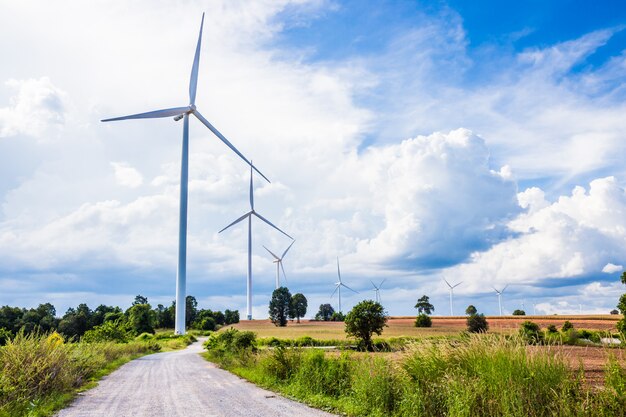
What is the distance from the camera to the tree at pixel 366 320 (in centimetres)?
4166

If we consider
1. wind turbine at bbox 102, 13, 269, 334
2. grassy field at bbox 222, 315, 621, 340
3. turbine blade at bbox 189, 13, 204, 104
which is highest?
turbine blade at bbox 189, 13, 204, 104

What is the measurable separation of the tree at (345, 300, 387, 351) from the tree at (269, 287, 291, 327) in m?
79.7

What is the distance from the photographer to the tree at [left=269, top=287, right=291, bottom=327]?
395 feet

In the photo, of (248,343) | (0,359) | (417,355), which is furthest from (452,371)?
(248,343)

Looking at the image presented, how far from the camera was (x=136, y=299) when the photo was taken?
511 feet

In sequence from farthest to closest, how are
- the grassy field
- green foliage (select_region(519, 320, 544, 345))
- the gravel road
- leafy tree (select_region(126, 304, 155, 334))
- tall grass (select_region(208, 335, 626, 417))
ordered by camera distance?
leafy tree (select_region(126, 304, 155, 334)) < the grassy field < the gravel road < green foliage (select_region(519, 320, 544, 345)) < tall grass (select_region(208, 335, 626, 417))

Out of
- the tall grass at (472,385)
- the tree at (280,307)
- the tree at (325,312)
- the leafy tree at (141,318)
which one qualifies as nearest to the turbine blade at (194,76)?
the leafy tree at (141,318)

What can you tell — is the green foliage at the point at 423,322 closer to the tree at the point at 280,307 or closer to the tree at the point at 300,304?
the tree at the point at 280,307

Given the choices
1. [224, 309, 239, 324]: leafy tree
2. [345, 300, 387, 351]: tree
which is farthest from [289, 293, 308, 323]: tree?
[345, 300, 387, 351]: tree

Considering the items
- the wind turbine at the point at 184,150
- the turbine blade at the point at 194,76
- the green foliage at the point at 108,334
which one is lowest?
the green foliage at the point at 108,334

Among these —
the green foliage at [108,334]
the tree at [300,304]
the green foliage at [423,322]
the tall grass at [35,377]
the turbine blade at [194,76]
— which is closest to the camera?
the tall grass at [35,377]

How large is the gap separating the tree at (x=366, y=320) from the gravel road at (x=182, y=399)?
16205 mm

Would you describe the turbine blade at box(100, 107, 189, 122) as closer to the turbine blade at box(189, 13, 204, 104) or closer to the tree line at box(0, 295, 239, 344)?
the turbine blade at box(189, 13, 204, 104)

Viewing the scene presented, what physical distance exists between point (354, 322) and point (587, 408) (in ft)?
107
